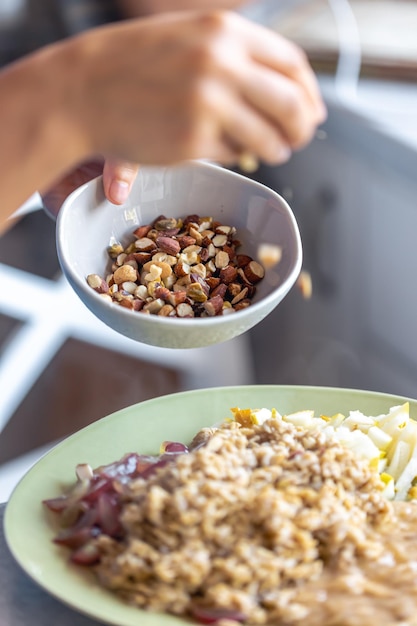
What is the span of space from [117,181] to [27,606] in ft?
1.35

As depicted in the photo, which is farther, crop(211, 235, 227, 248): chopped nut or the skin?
crop(211, 235, 227, 248): chopped nut

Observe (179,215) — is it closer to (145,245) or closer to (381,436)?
(145,245)

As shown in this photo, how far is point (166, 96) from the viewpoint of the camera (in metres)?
0.49

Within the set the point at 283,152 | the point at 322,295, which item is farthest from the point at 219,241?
the point at 322,295

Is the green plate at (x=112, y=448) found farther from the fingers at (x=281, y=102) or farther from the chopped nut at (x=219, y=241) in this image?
the fingers at (x=281, y=102)

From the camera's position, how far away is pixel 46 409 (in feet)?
6.63

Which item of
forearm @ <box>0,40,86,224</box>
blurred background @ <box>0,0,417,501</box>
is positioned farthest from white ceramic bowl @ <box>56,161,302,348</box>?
blurred background @ <box>0,0,417,501</box>

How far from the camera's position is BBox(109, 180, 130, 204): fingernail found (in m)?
0.86

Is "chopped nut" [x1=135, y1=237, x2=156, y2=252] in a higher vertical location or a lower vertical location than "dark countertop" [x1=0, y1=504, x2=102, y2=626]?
higher

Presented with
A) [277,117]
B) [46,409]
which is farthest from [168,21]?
[46,409]

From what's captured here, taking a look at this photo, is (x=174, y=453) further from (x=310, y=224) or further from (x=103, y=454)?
(x=310, y=224)

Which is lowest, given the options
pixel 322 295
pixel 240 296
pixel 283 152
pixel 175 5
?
pixel 322 295

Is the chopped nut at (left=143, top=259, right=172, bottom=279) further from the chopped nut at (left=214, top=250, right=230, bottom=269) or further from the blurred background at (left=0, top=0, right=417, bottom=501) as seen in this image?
the blurred background at (left=0, top=0, right=417, bottom=501)

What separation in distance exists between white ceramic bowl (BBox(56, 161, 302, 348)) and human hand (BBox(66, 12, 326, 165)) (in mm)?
253
